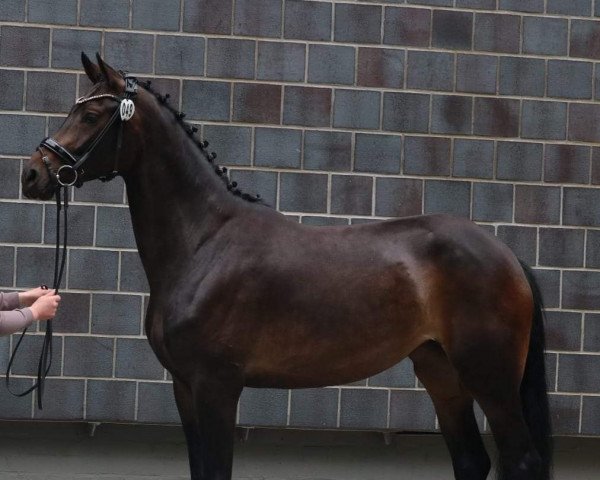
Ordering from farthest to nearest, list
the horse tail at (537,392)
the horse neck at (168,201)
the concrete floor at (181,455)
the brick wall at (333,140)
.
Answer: the concrete floor at (181,455), the brick wall at (333,140), the horse tail at (537,392), the horse neck at (168,201)

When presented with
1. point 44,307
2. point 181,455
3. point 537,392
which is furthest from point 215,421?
point 181,455

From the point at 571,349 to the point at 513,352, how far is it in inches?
66.8

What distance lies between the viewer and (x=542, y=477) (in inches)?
183

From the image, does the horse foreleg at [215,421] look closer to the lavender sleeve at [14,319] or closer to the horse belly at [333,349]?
the horse belly at [333,349]

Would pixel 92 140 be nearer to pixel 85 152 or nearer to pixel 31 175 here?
pixel 85 152

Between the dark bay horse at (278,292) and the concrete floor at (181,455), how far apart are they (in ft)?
5.36

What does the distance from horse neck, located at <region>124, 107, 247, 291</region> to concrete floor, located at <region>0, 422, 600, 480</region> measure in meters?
2.00

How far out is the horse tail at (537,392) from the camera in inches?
186

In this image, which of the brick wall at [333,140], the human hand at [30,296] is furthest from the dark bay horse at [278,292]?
the brick wall at [333,140]

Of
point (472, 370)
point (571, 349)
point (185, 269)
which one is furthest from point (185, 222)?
point (571, 349)

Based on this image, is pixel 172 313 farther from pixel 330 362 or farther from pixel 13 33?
pixel 13 33

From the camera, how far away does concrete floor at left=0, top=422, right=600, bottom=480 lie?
6.16 meters

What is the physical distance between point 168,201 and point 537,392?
172 cm

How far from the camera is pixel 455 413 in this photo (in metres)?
4.91
